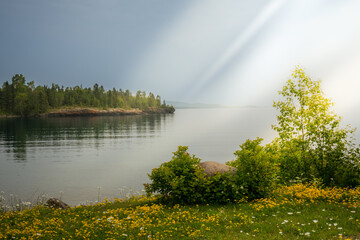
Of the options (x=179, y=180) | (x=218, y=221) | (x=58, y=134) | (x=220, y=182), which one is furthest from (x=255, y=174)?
(x=58, y=134)

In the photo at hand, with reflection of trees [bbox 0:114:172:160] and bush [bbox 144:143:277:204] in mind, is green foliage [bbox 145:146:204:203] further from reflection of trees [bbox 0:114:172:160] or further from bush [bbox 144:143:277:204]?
reflection of trees [bbox 0:114:172:160]

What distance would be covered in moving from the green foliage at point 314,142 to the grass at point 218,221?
2.73 metres

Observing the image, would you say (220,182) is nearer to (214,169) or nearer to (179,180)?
(214,169)

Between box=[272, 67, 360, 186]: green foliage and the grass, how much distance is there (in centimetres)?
273

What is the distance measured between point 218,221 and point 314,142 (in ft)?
32.4

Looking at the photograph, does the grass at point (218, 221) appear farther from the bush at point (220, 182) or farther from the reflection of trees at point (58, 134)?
the reflection of trees at point (58, 134)

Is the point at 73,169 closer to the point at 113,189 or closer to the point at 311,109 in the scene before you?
the point at 113,189

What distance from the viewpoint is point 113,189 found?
2559cm

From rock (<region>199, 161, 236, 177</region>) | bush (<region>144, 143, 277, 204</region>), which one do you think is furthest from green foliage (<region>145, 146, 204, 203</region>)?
rock (<region>199, 161, 236, 177</region>)

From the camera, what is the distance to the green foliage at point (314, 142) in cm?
1562

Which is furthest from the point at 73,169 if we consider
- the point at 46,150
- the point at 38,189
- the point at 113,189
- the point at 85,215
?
the point at 85,215

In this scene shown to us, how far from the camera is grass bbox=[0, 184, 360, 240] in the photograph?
9.07 meters

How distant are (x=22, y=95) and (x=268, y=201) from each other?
19333 cm

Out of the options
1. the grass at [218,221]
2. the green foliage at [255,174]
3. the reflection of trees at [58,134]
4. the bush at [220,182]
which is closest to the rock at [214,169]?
the bush at [220,182]
